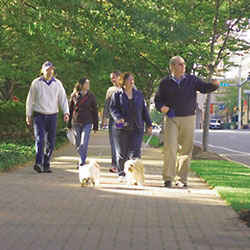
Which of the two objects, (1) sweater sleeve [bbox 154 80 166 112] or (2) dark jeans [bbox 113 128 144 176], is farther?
(2) dark jeans [bbox 113 128 144 176]

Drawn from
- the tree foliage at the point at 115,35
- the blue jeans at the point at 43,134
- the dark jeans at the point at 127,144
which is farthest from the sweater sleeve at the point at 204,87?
the blue jeans at the point at 43,134

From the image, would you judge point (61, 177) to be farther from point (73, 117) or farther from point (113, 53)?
point (113, 53)

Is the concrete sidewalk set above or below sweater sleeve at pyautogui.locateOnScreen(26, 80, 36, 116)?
below

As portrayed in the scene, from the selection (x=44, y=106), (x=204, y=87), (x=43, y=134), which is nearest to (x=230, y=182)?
(x=204, y=87)

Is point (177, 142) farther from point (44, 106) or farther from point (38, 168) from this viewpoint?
point (38, 168)

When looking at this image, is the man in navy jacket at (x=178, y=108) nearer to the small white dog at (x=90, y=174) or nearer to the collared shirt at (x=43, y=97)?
the small white dog at (x=90, y=174)

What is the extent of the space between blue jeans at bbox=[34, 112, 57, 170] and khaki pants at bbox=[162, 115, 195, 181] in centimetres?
296

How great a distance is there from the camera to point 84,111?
1194 cm

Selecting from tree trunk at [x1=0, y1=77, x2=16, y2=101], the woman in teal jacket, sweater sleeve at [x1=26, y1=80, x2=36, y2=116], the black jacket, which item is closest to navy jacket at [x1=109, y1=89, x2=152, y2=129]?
the woman in teal jacket

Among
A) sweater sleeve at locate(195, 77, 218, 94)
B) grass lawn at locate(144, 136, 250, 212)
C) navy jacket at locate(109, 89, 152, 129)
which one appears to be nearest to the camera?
grass lawn at locate(144, 136, 250, 212)

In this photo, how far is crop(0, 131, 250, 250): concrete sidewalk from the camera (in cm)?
557

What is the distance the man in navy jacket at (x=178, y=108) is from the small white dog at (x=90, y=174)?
42.9 inches

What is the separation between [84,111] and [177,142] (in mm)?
2662

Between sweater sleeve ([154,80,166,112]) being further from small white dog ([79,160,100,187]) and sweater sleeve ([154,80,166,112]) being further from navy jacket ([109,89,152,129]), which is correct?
small white dog ([79,160,100,187])
